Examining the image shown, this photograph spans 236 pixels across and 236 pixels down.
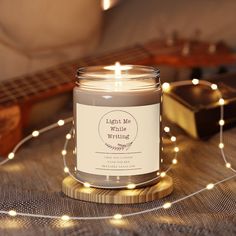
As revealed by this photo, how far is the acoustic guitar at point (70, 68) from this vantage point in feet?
3.08

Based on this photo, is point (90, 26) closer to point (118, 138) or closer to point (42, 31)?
point (42, 31)

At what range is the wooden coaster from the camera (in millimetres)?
639

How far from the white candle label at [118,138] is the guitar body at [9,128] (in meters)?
0.25

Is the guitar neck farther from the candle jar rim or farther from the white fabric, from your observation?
the candle jar rim

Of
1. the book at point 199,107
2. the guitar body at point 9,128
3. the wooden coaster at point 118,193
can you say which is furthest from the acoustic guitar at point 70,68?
the wooden coaster at point 118,193

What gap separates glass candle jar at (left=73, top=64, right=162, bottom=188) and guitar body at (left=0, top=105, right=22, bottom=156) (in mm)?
245

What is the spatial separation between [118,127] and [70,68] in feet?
1.51

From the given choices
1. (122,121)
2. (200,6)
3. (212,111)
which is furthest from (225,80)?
(122,121)

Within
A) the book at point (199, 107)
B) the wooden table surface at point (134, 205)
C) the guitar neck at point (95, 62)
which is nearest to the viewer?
the wooden table surface at point (134, 205)

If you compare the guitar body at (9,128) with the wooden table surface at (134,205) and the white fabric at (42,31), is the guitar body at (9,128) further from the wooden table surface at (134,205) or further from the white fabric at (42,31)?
the white fabric at (42,31)

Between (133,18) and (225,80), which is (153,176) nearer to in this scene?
(225,80)

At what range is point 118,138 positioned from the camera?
0.64m

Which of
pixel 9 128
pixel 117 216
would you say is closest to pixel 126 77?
pixel 117 216

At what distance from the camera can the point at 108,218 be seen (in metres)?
0.60
